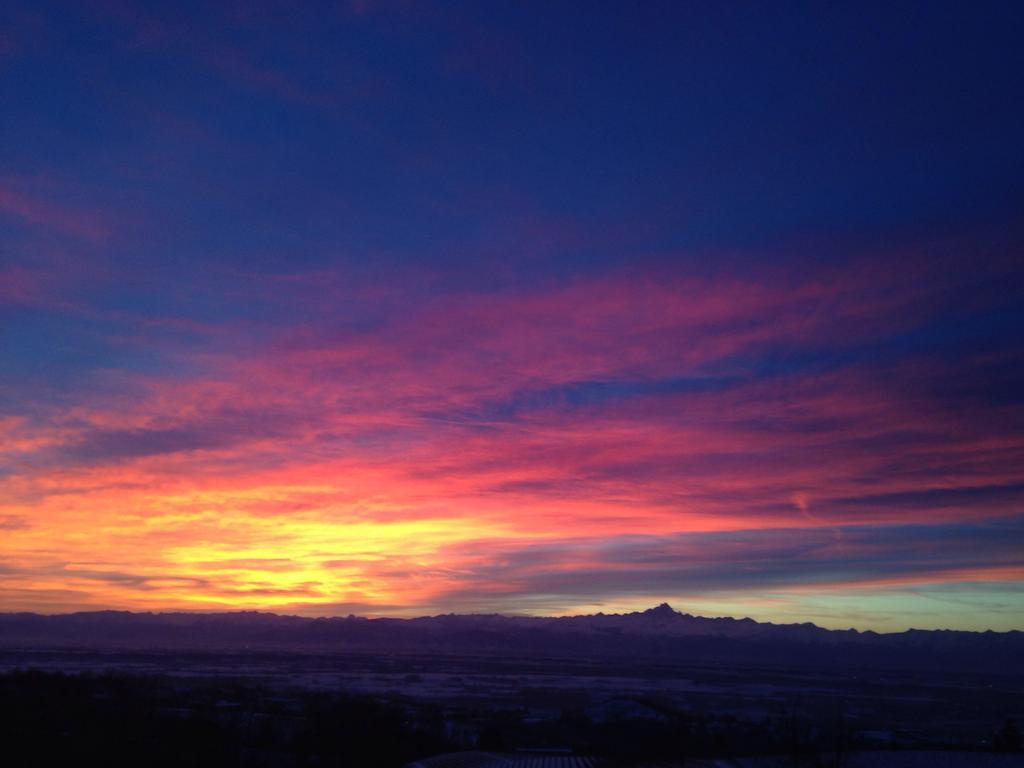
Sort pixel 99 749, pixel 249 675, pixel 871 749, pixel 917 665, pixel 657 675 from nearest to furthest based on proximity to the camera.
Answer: pixel 99 749, pixel 871 749, pixel 249 675, pixel 657 675, pixel 917 665

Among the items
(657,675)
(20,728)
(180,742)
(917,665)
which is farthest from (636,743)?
(917,665)

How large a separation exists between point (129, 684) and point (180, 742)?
1027 inches

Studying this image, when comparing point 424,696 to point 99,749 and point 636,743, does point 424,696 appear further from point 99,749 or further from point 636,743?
point 99,749

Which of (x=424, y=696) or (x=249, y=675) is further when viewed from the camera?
(x=249, y=675)

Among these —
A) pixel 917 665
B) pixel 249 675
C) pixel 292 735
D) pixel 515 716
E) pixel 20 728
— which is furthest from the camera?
pixel 917 665

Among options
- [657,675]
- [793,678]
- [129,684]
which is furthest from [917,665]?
[129,684]

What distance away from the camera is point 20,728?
3756cm

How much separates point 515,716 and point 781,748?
70.7 ft

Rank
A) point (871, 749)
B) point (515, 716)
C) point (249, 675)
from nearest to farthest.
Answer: point (871, 749) → point (515, 716) → point (249, 675)

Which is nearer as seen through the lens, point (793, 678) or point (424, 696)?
point (424, 696)

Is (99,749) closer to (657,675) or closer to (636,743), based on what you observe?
(636,743)

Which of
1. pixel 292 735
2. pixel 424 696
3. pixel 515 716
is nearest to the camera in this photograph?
pixel 292 735

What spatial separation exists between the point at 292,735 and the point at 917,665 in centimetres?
18579

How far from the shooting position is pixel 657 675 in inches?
5064
